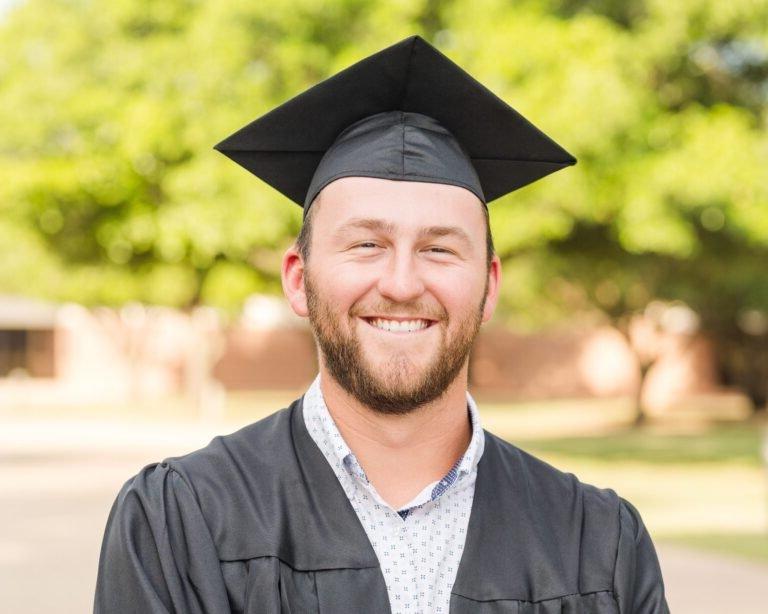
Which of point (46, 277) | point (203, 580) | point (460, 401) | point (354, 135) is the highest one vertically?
point (46, 277)

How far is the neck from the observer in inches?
99.5

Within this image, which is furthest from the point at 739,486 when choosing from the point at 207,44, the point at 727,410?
the point at 727,410

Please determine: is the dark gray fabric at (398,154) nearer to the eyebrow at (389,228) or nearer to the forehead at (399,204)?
the forehead at (399,204)

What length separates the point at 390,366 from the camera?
246 cm

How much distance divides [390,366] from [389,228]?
0.80 feet

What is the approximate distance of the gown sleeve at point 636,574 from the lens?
2.52 m

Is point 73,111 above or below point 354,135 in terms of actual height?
above

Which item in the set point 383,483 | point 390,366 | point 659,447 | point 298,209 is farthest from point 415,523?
point 659,447

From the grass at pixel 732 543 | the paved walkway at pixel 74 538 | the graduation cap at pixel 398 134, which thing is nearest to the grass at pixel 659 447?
the paved walkway at pixel 74 538

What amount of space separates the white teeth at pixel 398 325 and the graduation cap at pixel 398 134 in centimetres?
30

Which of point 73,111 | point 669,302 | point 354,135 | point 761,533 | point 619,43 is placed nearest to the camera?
point 354,135

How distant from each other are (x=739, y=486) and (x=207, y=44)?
863 centimetres

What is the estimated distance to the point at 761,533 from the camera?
1299 centimetres

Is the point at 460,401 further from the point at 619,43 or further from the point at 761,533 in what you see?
the point at 619,43
